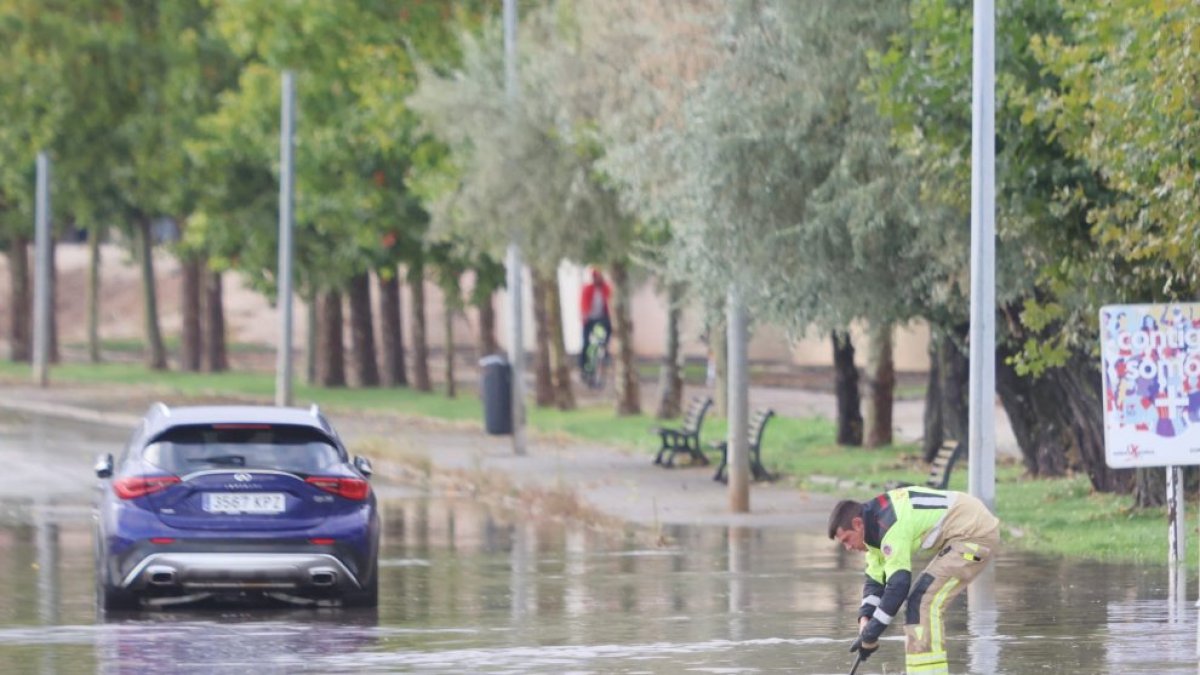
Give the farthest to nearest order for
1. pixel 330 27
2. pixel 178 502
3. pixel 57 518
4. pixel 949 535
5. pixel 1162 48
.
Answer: pixel 330 27 < pixel 57 518 < pixel 1162 48 < pixel 178 502 < pixel 949 535

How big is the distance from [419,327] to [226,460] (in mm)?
31236

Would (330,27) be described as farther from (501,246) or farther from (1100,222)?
(1100,222)

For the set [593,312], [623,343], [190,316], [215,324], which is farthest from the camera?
[215,324]

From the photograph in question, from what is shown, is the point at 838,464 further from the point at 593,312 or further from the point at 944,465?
the point at 593,312

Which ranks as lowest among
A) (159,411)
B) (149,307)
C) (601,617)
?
(601,617)

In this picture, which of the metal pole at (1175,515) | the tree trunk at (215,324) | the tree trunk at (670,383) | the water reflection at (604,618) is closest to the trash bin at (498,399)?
the tree trunk at (670,383)

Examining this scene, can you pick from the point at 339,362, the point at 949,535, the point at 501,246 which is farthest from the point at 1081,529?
the point at 339,362

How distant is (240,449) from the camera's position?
15.9m

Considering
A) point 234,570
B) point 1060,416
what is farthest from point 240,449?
point 1060,416

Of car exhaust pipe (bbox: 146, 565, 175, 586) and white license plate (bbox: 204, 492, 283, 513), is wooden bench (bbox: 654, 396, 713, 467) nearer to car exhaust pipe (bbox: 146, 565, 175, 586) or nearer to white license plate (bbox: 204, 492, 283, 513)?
white license plate (bbox: 204, 492, 283, 513)

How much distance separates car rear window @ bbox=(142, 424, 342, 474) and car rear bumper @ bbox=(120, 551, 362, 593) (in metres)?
0.58

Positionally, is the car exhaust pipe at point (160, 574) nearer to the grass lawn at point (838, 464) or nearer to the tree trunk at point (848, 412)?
the grass lawn at point (838, 464)

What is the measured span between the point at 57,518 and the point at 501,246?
42.8 ft

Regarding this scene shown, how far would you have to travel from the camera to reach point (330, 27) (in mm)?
43344
